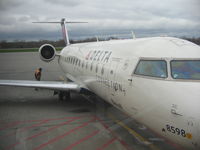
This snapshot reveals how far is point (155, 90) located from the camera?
4.53 metres

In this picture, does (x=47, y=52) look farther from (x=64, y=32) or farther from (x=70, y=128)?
(x=70, y=128)

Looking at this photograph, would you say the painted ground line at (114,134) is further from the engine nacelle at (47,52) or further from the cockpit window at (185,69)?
the engine nacelle at (47,52)

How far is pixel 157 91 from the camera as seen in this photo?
14.7 ft

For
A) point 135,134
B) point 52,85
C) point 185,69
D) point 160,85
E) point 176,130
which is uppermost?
point 185,69

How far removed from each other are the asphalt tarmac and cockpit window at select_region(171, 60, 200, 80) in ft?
8.27

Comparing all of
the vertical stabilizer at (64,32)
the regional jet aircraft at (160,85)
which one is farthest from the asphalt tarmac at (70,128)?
the vertical stabilizer at (64,32)

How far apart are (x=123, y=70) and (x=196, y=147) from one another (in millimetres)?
2570

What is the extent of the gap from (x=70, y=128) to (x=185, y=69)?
15.6 feet

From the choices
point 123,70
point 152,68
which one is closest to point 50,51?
point 123,70

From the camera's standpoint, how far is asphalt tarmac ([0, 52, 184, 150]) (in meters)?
6.31

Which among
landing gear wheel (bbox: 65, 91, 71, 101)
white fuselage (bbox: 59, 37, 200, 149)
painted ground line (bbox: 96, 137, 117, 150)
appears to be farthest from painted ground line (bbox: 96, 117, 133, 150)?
landing gear wheel (bbox: 65, 91, 71, 101)

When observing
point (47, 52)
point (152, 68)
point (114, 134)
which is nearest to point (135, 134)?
point (114, 134)

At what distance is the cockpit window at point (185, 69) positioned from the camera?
4.45 meters

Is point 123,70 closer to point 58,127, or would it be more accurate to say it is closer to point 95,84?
point 95,84
